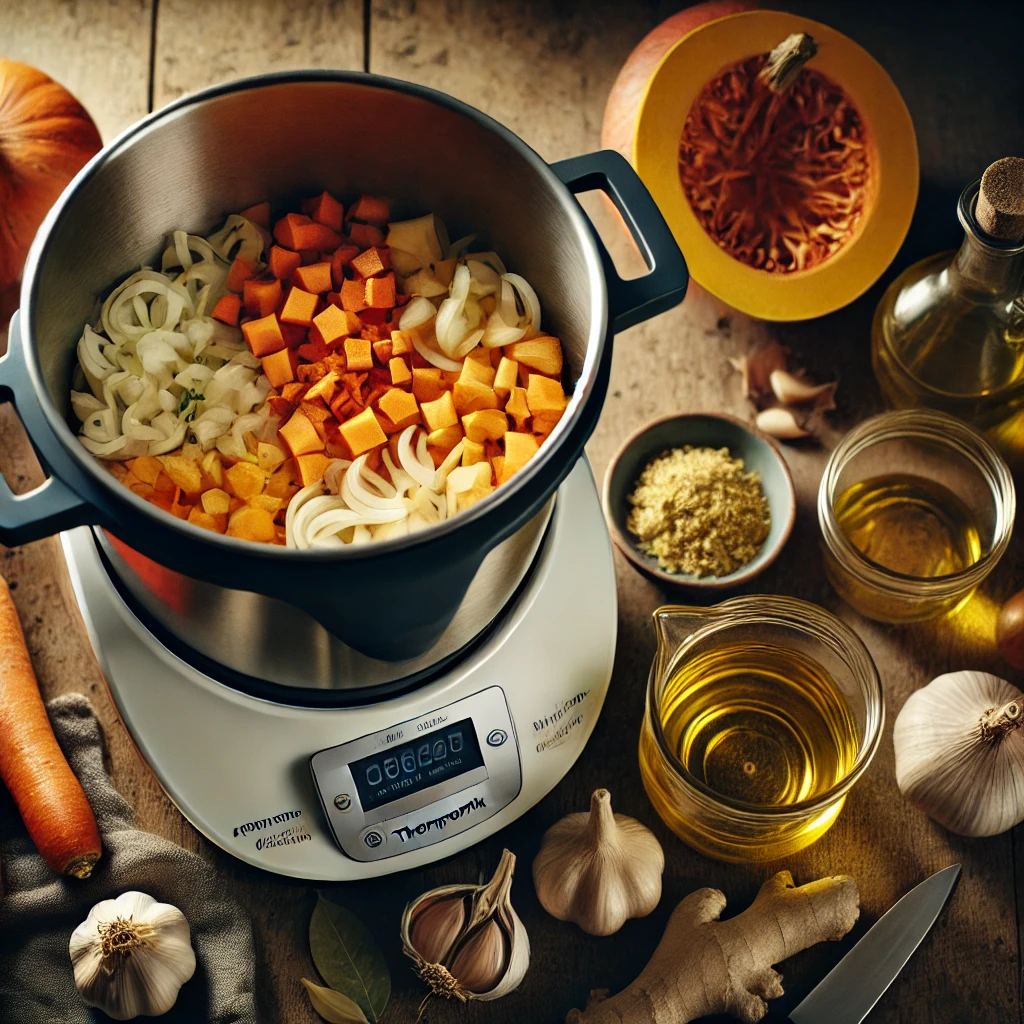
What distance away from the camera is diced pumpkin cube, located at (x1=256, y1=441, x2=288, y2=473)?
2.97 feet

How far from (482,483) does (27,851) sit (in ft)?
2.03

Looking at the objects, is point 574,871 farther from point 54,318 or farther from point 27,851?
point 54,318

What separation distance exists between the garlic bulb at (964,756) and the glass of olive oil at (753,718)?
97 mm

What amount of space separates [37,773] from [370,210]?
0.65m

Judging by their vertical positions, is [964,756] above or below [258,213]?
below

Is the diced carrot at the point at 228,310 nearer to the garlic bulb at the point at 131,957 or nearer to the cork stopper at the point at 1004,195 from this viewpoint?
the garlic bulb at the point at 131,957

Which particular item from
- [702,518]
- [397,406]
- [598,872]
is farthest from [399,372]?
[598,872]

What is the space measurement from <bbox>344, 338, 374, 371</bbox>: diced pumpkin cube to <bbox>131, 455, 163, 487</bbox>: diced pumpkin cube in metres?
0.19

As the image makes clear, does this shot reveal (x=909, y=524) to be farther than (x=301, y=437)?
Yes

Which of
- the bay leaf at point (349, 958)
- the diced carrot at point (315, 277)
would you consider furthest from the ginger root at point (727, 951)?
the diced carrot at point (315, 277)

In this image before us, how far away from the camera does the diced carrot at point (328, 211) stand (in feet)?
3.22

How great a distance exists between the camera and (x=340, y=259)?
0.98m

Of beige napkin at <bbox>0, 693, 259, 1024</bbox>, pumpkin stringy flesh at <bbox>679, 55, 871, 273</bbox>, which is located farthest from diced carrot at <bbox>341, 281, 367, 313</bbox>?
beige napkin at <bbox>0, 693, 259, 1024</bbox>

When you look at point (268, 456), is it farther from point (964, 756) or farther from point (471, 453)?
point (964, 756)
